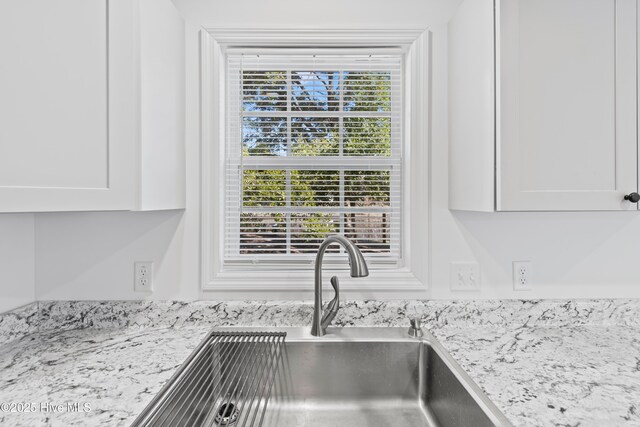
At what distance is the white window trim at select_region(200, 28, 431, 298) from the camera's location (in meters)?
1.35

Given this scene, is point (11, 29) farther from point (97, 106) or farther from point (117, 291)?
point (117, 291)

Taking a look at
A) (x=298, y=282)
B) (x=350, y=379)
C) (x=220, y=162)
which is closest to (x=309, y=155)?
(x=220, y=162)

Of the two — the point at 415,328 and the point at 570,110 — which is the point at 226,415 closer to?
the point at 415,328

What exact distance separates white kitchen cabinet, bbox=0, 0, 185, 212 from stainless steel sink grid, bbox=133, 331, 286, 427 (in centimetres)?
53

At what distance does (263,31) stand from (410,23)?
0.59 metres

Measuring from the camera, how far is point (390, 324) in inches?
52.4

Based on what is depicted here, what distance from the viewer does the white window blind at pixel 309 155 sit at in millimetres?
1451

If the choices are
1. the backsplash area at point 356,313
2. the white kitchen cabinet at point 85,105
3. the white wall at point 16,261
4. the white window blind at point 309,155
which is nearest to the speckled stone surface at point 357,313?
the backsplash area at point 356,313

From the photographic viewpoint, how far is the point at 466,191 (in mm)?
1232

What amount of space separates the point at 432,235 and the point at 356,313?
0.44 m

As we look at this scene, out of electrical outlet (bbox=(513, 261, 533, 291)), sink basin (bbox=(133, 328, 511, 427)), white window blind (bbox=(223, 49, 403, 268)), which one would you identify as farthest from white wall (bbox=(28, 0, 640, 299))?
sink basin (bbox=(133, 328, 511, 427))

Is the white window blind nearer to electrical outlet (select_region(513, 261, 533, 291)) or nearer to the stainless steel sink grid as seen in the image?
the stainless steel sink grid

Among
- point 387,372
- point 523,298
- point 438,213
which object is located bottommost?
point 387,372

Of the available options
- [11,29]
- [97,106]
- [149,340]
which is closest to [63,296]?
[149,340]
